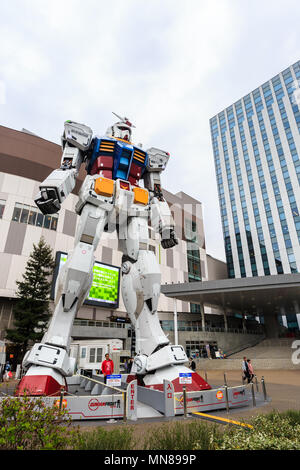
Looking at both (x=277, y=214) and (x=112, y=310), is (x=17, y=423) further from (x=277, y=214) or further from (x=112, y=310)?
(x=277, y=214)

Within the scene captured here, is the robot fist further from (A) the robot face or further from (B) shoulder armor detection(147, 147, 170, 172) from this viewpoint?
(B) shoulder armor detection(147, 147, 170, 172)

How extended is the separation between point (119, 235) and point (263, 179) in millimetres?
54806

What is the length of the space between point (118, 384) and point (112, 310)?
23.2 meters

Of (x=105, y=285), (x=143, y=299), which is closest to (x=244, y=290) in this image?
(x=105, y=285)

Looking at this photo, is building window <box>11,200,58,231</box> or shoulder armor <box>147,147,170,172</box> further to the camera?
building window <box>11,200,58,231</box>

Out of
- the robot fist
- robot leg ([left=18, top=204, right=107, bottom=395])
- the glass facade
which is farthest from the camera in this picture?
the glass facade

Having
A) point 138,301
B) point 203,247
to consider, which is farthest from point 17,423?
point 203,247

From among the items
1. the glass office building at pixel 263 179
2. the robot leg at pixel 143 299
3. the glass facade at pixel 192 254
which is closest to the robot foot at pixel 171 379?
the robot leg at pixel 143 299

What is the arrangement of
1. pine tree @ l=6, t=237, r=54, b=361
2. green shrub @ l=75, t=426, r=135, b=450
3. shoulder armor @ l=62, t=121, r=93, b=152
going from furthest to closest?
pine tree @ l=6, t=237, r=54, b=361 < shoulder armor @ l=62, t=121, r=93, b=152 < green shrub @ l=75, t=426, r=135, b=450

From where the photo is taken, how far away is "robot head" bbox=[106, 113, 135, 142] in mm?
7852

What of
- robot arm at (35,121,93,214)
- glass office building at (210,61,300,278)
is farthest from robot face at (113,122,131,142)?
glass office building at (210,61,300,278)

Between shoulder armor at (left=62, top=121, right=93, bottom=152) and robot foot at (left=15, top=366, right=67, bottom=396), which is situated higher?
shoulder armor at (left=62, top=121, right=93, bottom=152)

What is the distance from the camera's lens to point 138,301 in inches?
258

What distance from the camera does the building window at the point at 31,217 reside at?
24.5 meters
